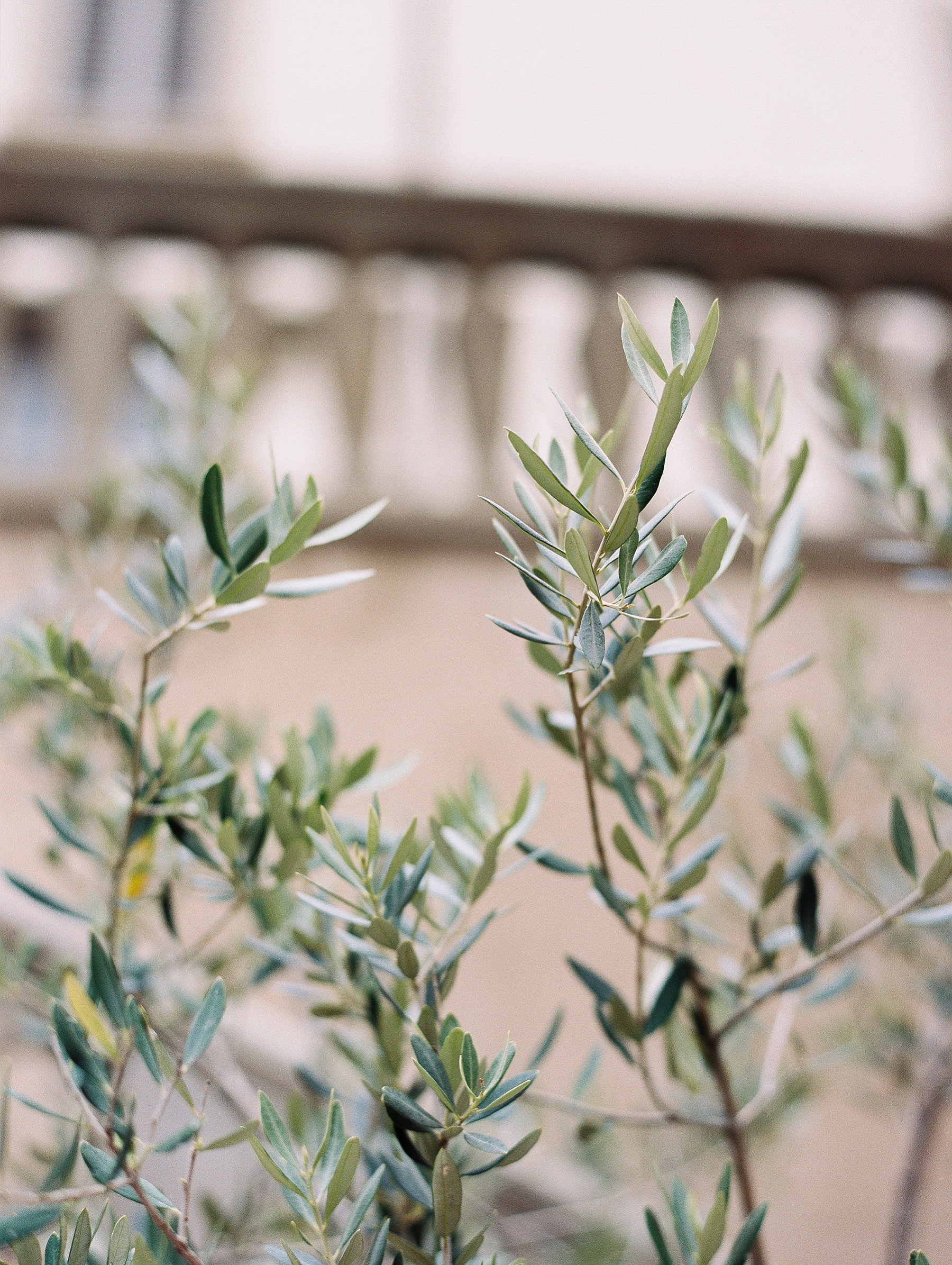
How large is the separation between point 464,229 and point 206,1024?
7.81 ft

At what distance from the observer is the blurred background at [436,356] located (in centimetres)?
209

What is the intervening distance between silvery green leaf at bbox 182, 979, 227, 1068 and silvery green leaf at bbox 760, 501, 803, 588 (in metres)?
0.35

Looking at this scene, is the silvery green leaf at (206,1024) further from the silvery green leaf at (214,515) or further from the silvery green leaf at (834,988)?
the silvery green leaf at (834,988)

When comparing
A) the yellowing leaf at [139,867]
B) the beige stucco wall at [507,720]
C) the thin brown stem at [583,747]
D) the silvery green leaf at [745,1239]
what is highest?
the thin brown stem at [583,747]

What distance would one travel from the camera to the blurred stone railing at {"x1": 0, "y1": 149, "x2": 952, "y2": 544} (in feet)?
7.91

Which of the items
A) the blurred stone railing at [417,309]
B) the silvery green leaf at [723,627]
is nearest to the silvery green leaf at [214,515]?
the silvery green leaf at [723,627]

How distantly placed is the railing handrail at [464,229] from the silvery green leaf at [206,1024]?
2339 millimetres

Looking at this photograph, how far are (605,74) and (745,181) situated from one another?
2.17ft

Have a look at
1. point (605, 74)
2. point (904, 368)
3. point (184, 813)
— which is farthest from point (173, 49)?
point (184, 813)

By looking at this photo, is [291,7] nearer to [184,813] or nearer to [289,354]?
[289,354]

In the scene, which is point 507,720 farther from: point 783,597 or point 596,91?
point 596,91

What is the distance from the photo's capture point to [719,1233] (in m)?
0.43

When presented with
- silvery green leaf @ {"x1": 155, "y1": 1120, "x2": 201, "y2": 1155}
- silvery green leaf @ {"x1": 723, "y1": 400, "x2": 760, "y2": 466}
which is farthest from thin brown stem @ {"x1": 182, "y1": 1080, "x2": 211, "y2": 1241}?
silvery green leaf @ {"x1": 723, "y1": 400, "x2": 760, "y2": 466}

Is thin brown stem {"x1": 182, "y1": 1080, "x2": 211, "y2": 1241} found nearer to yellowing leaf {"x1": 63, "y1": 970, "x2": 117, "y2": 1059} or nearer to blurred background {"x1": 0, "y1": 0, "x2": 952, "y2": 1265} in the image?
yellowing leaf {"x1": 63, "y1": 970, "x2": 117, "y2": 1059}
